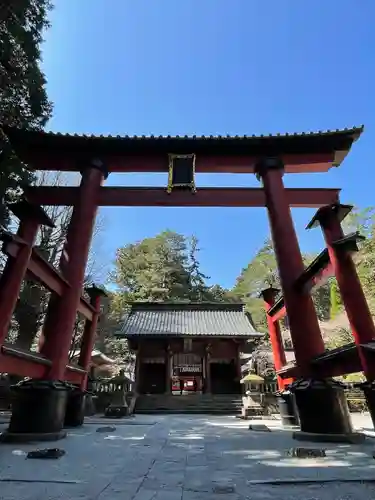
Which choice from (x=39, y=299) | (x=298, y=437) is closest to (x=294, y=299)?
(x=298, y=437)

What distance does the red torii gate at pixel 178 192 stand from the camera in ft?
20.5

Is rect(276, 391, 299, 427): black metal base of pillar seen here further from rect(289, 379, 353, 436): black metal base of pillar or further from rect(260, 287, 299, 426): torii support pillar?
rect(289, 379, 353, 436): black metal base of pillar

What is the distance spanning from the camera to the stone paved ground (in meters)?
2.66

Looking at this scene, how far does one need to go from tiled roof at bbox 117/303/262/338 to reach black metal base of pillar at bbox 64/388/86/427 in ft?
32.4

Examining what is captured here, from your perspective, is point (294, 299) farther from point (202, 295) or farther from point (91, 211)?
point (202, 295)

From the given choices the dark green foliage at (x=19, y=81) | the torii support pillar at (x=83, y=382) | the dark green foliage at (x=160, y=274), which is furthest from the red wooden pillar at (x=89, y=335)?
the dark green foliage at (x=160, y=274)

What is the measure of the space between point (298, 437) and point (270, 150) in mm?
6935

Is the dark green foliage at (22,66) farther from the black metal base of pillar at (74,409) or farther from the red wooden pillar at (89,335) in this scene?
the black metal base of pillar at (74,409)

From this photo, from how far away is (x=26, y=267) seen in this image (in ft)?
17.6

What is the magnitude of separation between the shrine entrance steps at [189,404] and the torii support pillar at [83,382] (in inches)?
331

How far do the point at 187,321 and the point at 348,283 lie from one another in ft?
55.1

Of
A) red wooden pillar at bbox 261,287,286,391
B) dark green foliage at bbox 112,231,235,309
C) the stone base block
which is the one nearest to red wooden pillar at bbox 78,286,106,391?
the stone base block

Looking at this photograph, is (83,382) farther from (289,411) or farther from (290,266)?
(290,266)

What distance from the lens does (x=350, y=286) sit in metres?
4.79
